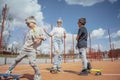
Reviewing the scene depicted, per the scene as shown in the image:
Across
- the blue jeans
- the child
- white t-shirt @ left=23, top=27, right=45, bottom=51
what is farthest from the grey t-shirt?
white t-shirt @ left=23, top=27, right=45, bottom=51

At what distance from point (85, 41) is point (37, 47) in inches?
74.5

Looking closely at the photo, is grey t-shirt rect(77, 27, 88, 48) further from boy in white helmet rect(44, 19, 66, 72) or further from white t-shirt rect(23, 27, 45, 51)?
white t-shirt rect(23, 27, 45, 51)

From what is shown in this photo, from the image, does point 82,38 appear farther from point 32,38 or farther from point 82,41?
point 32,38

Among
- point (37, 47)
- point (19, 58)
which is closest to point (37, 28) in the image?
point (37, 47)

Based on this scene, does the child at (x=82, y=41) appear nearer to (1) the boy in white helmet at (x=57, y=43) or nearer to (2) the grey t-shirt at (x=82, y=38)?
(2) the grey t-shirt at (x=82, y=38)

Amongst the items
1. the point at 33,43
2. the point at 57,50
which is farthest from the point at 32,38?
the point at 57,50

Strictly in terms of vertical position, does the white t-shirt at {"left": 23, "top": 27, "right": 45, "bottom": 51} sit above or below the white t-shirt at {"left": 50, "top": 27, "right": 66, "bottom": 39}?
below

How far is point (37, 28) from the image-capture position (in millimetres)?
4496

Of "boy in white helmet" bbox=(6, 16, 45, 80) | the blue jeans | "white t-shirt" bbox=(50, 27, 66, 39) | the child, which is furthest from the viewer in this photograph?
"white t-shirt" bbox=(50, 27, 66, 39)

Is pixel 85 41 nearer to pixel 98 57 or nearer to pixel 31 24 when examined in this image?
pixel 31 24

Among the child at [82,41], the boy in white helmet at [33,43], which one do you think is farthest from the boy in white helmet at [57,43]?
the boy in white helmet at [33,43]

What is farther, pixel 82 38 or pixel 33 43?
pixel 82 38

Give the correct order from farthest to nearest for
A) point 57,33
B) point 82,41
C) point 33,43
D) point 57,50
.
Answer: point 57,33 → point 57,50 → point 82,41 → point 33,43

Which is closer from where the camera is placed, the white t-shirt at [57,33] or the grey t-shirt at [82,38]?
the grey t-shirt at [82,38]
